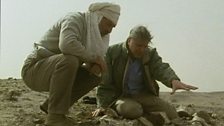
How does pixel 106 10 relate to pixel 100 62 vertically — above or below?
above

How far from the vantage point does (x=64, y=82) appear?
4402 millimetres

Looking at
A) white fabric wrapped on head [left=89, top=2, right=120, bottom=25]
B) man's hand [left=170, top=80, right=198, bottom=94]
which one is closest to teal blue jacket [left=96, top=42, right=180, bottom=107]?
man's hand [left=170, top=80, right=198, bottom=94]

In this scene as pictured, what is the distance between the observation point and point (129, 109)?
5387 mm

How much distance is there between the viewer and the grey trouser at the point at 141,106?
5.41 meters

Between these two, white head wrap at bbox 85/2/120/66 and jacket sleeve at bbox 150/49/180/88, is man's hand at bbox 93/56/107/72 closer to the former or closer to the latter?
white head wrap at bbox 85/2/120/66

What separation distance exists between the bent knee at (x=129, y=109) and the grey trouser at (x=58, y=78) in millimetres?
597

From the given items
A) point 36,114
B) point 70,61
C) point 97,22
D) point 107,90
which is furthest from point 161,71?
point 36,114

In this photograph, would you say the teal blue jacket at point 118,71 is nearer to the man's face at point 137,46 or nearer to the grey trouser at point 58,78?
the man's face at point 137,46

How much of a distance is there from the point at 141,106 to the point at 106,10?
1360 millimetres

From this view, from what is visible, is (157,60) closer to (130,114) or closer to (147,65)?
(147,65)

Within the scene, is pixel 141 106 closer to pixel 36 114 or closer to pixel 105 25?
pixel 36 114

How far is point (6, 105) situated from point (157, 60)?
1898mm

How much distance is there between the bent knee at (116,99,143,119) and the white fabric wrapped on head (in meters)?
1.08

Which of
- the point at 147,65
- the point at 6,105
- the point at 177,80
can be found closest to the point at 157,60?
the point at 147,65
